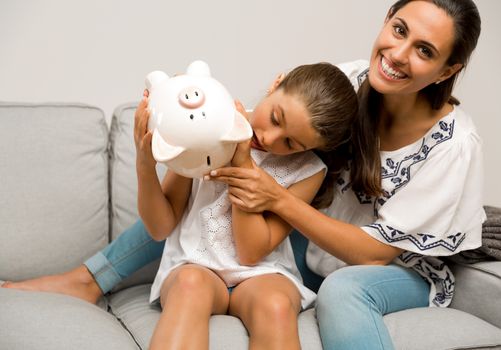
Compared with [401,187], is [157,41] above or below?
above

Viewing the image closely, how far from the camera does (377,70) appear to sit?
4.24ft

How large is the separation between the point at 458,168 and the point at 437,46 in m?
0.26

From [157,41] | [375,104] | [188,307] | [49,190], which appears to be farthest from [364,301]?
[157,41]

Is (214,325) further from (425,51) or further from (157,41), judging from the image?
(157,41)

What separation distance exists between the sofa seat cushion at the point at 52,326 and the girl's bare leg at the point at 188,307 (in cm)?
11

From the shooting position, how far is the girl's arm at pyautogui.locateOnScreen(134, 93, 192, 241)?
43.8 inches

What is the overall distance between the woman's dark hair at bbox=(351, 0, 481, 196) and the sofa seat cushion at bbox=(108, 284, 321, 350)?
32 cm

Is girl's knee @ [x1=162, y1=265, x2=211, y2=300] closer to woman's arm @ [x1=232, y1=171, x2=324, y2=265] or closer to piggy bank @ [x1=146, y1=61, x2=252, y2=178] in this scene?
woman's arm @ [x1=232, y1=171, x2=324, y2=265]

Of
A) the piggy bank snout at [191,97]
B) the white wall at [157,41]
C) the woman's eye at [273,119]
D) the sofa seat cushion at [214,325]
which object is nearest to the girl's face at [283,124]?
the woman's eye at [273,119]

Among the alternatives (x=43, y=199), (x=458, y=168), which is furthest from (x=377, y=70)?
(x=43, y=199)

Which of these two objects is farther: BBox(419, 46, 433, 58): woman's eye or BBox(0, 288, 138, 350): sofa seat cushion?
BBox(419, 46, 433, 58): woman's eye


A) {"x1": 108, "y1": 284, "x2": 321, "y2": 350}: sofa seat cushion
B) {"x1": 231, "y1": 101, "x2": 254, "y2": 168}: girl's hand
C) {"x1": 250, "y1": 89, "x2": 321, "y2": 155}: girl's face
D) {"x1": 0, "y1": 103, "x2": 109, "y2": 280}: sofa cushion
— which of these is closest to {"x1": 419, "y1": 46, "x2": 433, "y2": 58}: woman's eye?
{"x1": 250, "y1": 89, "x2": 321, "y2": 155}: girl's face

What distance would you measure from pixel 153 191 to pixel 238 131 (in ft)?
0.90

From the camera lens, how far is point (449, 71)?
1.30 metres
